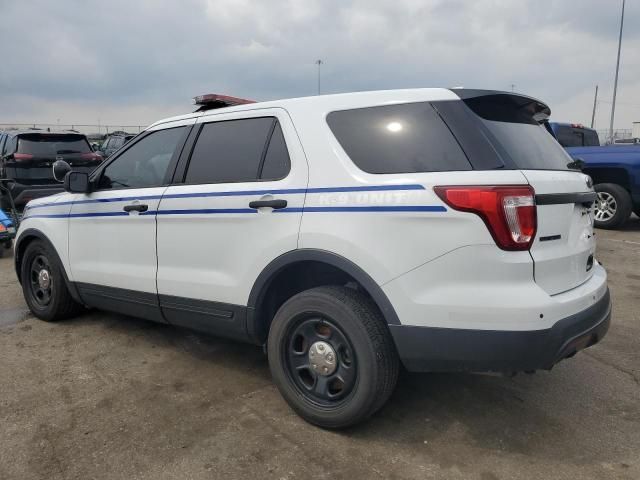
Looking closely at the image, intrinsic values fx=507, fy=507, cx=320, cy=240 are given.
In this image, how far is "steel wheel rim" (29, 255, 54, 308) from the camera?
4501 mm

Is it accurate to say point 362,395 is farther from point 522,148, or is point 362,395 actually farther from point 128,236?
point 128,236

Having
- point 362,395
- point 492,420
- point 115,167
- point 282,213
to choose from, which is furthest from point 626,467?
point 115,167

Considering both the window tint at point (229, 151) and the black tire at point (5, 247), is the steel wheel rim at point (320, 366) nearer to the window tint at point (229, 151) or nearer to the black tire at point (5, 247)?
the window tint at point (229, 151)

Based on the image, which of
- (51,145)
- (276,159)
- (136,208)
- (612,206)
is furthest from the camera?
(51,145)

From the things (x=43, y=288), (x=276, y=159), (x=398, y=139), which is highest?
(x=398, y=139)

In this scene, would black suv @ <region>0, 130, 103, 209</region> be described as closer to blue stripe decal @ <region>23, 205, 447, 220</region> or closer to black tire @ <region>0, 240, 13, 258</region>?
black tire @ <region>0, 240, 13, 258</region>

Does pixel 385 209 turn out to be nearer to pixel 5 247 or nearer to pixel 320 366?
pixel 320 366

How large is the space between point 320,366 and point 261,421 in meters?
0.48

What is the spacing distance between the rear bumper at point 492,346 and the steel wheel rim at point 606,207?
23.9ft

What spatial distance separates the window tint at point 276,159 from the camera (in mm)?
2883

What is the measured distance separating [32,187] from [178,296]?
725 cm

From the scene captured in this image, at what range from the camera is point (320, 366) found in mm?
2740

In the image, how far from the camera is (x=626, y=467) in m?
2.42

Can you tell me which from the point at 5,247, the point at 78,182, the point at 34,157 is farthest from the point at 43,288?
the point at 34,157
